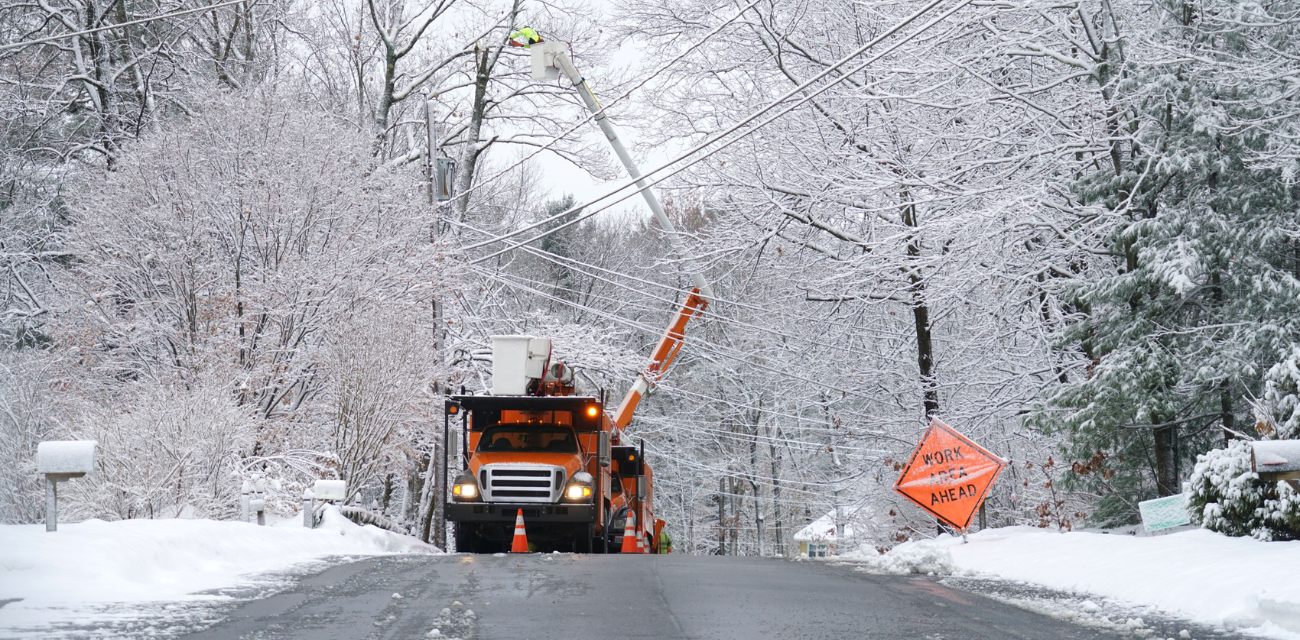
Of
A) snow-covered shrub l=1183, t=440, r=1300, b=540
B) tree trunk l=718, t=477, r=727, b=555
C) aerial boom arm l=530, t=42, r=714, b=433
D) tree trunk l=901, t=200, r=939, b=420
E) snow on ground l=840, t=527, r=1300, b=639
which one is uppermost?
aerial boom arm l=530, t=42, r=714, b=433

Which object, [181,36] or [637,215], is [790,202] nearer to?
[181,36]

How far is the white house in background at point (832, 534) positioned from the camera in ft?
102

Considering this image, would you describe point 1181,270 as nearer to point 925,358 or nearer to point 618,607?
point 618,607

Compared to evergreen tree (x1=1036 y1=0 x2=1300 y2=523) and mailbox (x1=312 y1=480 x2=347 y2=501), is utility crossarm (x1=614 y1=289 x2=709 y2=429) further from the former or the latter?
evergreen tree (x1=1036 y1=0 x2=1300 y2=523)

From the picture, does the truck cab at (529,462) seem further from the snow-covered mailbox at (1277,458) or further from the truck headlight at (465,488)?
the snow-covered mailbox at (1277,458)

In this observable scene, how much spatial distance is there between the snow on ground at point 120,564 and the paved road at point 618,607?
74 centimetres

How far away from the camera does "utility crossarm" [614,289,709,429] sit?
26109 mm

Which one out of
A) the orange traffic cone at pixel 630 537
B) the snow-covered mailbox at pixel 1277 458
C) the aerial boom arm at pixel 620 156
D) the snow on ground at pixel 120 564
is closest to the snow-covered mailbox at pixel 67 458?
the snow on ground at pixel 120 564

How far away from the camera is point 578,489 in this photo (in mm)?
17016

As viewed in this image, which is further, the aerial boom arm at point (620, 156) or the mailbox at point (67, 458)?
the aerial boom arm at point (620, 156)

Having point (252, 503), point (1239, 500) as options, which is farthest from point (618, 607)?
point (252, 503)

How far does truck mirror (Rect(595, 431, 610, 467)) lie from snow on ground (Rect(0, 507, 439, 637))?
520 centimetres

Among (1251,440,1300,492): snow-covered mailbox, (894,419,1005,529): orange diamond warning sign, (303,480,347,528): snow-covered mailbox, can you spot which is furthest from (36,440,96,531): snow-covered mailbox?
(1251,440,1300,492): snow-covered mailbox

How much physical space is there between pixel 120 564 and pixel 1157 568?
7.88m
